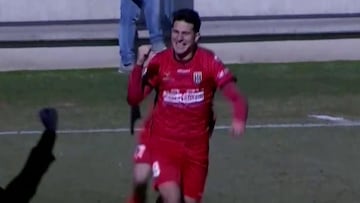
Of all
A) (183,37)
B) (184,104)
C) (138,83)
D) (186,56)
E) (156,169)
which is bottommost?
(156,169)

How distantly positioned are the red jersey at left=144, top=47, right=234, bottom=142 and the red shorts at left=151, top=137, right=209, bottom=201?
0.17 ft

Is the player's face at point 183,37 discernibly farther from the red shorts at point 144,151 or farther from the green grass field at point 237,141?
the green grass field at point 237,141

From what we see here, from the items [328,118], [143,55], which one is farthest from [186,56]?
[328,118]

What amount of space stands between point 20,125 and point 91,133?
792 mm

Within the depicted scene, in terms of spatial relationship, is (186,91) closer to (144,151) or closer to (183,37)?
(183,37)

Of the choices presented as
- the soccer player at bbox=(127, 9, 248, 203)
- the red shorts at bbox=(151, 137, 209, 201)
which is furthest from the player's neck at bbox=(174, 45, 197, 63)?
the red shorts at bbox=(151, 137, 209, 201)

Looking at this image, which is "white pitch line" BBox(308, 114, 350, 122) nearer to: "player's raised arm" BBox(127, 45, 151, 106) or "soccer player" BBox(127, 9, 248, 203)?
"soccer player" BBox(127, 9, 248, 203)

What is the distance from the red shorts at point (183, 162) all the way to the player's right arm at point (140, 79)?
290 mm

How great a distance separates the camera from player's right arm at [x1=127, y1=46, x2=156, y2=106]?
28.0 feet

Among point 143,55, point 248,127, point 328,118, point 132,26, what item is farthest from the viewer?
point 132,26

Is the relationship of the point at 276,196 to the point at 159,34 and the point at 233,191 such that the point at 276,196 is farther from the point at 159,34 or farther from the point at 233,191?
the point at 159,34

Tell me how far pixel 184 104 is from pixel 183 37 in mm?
420

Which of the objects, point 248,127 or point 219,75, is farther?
point 248,127

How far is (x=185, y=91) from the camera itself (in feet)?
28.2
